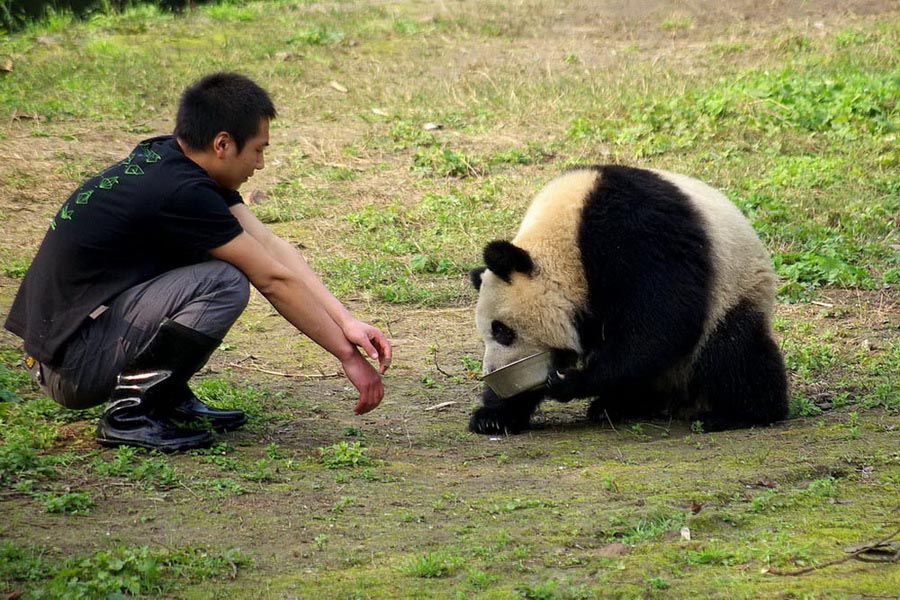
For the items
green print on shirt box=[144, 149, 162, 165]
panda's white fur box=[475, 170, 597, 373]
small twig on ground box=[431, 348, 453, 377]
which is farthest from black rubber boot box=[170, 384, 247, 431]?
small twig on ground box=[431, 348, 453, 377]

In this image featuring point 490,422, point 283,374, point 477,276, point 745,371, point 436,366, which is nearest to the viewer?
point 745,371

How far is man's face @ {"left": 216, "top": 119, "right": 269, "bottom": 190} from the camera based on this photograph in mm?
4746

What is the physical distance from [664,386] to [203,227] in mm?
2628

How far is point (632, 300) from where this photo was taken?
533 centimetres

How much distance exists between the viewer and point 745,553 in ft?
11.6

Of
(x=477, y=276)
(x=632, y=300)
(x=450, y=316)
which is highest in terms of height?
(x=632, y=300)

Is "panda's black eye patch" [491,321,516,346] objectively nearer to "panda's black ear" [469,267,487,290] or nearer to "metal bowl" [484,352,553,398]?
"metal bowl" [484,352,553,398]

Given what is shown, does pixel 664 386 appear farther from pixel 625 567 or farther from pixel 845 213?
pixel 845 213

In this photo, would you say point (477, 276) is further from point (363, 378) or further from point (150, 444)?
point (150, 444)

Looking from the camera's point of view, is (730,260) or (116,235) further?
(730,260)

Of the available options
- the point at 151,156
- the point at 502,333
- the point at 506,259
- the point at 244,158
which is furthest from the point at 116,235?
the point at 502,333

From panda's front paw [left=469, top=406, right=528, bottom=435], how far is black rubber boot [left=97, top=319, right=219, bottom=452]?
1.49 metres

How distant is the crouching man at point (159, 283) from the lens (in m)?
4.57

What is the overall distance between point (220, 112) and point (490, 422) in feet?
6.82
